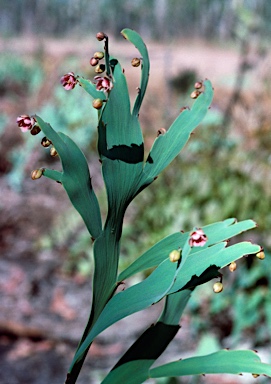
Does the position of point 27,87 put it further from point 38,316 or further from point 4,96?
point 38,316

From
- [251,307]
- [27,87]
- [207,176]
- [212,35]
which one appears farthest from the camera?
[212,35]

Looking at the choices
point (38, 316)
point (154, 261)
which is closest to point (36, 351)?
point (38, 316)

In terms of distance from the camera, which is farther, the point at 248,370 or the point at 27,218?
the point at 27,218

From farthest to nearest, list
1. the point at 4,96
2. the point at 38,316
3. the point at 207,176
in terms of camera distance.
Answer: the point at 4,96 → the point at 207,176 → the point at 38,316

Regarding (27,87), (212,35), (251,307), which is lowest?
(251,307)

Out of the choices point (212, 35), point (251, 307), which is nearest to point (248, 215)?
point (251, 307)

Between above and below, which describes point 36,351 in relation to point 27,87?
below

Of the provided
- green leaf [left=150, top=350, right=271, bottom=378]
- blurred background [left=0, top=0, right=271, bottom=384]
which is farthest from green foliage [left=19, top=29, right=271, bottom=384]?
blurred background [left=0, top=0, right=271, bottom=384]
